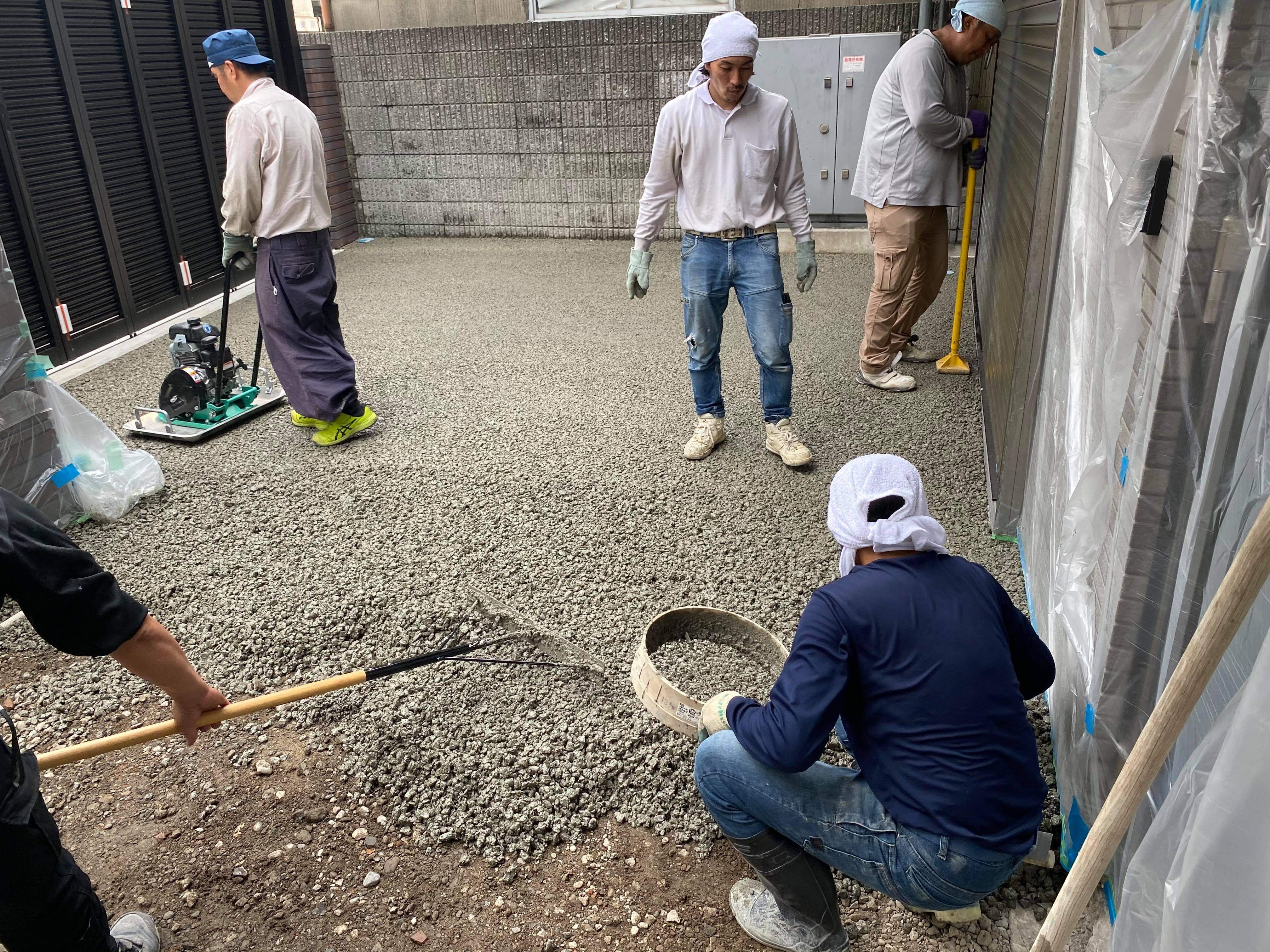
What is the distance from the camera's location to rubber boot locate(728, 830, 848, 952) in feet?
6.12

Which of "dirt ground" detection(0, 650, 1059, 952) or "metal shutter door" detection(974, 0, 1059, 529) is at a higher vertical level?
"metal shutter door" detection(974, 0, 1059, 529)

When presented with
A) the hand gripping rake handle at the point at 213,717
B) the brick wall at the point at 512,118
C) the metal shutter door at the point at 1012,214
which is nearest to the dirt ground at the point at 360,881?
the hand gripping rake handle at the point at 213,717

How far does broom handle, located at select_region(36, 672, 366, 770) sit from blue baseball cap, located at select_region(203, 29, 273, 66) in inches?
125

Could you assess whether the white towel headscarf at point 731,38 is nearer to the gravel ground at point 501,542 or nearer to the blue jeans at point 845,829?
the gravel ground at point 501,542

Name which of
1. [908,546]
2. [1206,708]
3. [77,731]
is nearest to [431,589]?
[77,731]

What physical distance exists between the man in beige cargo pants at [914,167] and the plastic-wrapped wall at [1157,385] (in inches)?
77.9

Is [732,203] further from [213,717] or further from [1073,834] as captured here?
[213,717]

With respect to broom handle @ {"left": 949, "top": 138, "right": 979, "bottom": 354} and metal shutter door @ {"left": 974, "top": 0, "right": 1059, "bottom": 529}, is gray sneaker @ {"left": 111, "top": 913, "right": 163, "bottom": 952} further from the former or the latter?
broom handle @ {"left": 949, "top": 138, "right": 979, "bottom": 354}

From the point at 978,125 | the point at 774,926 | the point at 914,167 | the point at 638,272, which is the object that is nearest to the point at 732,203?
the point at 638,272

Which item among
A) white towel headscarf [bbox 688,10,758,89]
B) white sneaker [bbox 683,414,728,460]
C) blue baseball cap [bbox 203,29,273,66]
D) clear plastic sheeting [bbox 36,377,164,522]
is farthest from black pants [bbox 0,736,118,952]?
blue baseball cap [bbox 203,29,273,66]

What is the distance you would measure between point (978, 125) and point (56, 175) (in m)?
5.37

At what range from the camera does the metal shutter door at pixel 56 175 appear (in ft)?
17.7

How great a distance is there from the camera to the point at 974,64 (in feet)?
22.8

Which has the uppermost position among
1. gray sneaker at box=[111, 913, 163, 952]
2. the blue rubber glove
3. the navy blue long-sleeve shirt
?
the blue rubber glove
